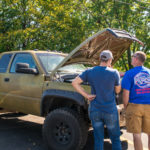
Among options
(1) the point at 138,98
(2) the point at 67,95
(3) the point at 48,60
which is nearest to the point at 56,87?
(2) the point at 67,95

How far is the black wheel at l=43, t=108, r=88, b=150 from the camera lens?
142 inches

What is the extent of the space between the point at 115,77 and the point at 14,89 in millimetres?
2704

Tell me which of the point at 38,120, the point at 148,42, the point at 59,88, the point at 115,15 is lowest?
the point at 38,120

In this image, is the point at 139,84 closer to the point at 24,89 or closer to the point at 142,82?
the point at 142,82

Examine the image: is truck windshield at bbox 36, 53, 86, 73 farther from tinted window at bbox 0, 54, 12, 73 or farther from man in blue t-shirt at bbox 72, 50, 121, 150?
man in blue t-shirt at bbox 72, 50, 121, 150

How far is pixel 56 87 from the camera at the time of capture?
411 centimetres

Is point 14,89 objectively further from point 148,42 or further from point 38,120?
point 148,42

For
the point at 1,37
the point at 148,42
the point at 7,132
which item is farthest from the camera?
the point at 148,42

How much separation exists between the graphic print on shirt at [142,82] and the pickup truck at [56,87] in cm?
61

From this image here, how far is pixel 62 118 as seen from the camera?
3805mm

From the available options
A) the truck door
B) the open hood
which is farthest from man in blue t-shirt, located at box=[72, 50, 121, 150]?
the truck door

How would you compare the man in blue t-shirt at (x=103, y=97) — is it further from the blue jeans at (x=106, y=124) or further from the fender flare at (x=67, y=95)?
the fender flare at (x=67, y=95)

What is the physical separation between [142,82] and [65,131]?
164 centimetres

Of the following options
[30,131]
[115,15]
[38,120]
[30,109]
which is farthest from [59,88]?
[115,15]
